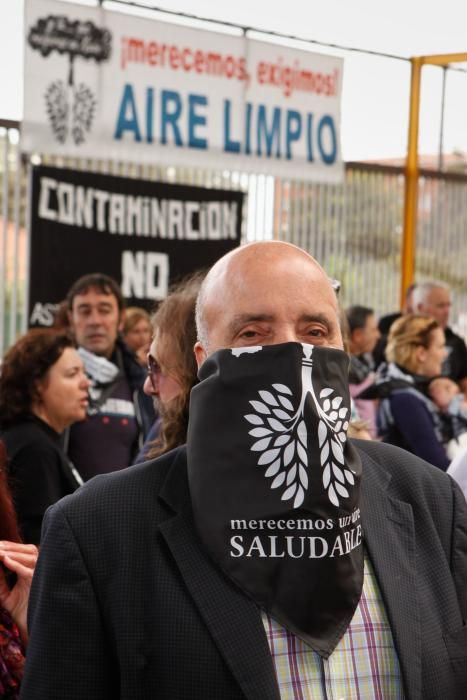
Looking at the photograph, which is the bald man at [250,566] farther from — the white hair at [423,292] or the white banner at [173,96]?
the white hair at [423,292]

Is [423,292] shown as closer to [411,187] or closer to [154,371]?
[411,187]

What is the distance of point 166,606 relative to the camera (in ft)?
4.94

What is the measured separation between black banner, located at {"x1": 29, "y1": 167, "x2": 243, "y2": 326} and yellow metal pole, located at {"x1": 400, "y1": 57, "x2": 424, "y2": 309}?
1897 mm

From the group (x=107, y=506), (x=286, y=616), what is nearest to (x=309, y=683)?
(x=286, y=616)

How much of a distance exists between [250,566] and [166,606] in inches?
5.0

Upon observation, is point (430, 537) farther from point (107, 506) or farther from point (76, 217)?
point (76, 217)

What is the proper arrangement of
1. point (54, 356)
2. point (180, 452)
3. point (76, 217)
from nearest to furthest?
point (180, 452) → point (54, 356) → point (76, 217)

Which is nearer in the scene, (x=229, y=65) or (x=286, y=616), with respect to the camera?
(x=286, y=616)

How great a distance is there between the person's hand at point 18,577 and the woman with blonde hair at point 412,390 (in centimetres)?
325

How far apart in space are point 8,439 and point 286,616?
274 centimetres

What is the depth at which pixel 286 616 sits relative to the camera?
1.50 meters

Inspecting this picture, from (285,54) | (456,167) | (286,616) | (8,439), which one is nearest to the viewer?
(286,616)

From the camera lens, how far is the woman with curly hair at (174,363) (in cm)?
254

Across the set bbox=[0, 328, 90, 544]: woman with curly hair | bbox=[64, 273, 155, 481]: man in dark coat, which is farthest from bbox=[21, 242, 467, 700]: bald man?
bbox=[64, 273, 155, 481]: man in dark coat
